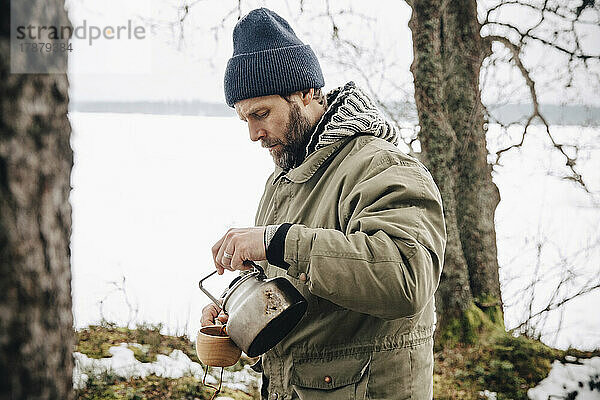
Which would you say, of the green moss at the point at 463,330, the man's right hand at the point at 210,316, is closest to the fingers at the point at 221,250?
the man's right hand at the point at 210,316

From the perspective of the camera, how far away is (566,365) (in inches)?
133

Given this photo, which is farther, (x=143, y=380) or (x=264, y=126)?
(x=143, y=380)

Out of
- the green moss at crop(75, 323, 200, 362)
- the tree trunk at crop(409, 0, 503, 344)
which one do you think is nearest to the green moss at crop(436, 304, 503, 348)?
the tree trunk at crop(409, 0, 503, 344)

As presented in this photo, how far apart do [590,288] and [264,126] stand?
307cm

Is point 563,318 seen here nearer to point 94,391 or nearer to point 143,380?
point 143,380

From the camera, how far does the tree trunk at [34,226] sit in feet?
2.90

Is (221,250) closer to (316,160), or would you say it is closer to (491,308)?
(316,160)

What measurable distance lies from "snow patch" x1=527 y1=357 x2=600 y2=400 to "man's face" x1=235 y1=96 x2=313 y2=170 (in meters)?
2.38

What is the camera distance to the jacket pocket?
57.8 inches

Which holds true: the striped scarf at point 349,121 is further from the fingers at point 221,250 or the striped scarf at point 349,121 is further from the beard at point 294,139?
the fingers at point 221,250

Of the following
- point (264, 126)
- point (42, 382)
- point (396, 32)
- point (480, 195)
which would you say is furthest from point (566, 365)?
point (42, 382)

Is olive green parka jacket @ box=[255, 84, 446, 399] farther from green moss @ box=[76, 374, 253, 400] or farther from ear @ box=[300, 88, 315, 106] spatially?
green moss @ box=[76, 374, 253, 400]

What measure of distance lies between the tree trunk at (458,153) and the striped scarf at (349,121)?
74.1 inches

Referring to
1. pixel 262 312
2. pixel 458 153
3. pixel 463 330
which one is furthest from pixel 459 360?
pixel 262 312
